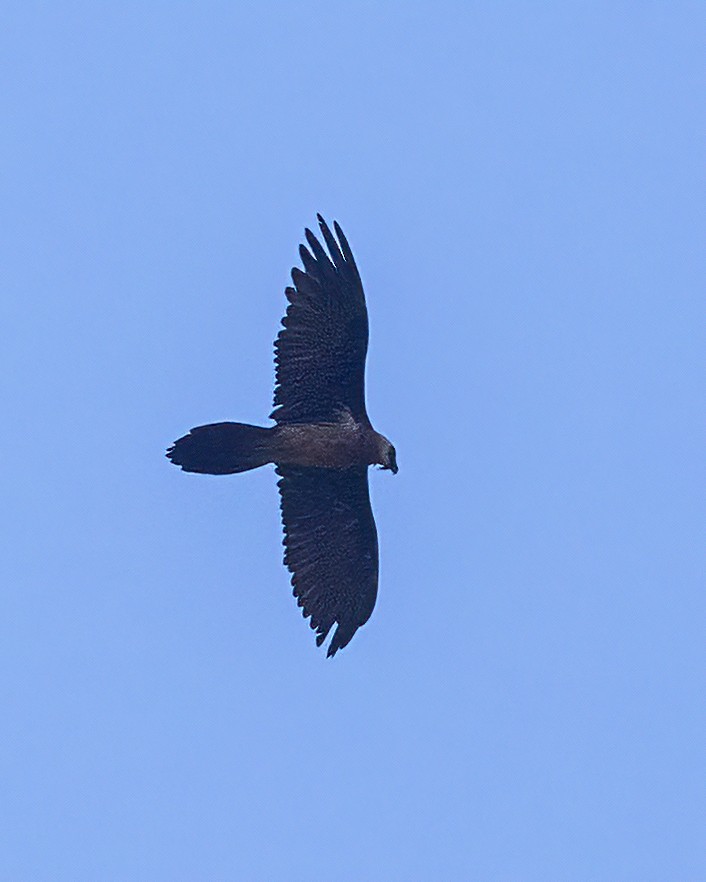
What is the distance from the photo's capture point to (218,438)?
2095 centimetres

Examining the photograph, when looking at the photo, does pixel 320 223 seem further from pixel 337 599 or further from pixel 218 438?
pixel 337 599

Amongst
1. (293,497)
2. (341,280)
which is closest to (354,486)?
(293,497)

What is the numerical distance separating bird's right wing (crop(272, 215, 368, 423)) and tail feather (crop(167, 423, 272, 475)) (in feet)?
1.11

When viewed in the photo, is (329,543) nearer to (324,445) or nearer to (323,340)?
(324,445)

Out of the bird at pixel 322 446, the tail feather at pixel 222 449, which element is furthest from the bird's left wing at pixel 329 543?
the tail feather at pixel 222 449

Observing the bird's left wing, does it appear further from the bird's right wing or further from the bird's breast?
the bird's right wing

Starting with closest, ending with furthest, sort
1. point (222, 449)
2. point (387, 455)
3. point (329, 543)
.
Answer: point (222, 449), point (387, 455), point (329, 543)

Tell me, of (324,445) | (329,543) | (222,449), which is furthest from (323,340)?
(329,543)

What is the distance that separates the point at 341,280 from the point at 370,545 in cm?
272

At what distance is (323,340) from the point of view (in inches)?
832

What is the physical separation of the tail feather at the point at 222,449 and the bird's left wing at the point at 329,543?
0.62 metres

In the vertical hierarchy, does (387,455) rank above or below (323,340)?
below

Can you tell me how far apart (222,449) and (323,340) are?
1379 mm

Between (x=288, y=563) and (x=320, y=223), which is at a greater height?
(x=320, y=223)
